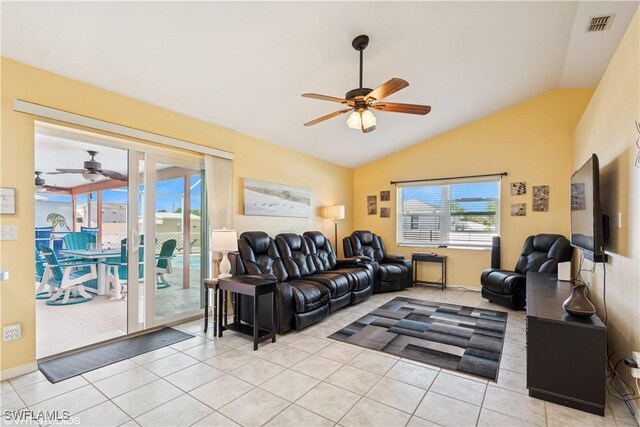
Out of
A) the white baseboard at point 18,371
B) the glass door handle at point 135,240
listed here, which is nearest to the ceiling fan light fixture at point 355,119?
the glass door handle at point 135,240

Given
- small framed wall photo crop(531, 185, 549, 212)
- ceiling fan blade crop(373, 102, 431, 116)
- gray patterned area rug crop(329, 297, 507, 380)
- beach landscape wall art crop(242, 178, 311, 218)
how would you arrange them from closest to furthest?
ceiling fan blade crop(373, 102, 431, 116) < gray patterned area rug crop(329, 297, 507, 380) < beach landscape wall art crop(242, 178, 311, 218) < small framed wall photo crop(531, 185, 549, 212)

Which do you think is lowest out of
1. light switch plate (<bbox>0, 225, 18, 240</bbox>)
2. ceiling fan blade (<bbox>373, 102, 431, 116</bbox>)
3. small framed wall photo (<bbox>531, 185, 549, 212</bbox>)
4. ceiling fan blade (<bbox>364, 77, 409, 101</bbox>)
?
light switch plate (<bbox>0, 225, 18, 240</bbox>)

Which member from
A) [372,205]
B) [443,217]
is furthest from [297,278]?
[443,217]

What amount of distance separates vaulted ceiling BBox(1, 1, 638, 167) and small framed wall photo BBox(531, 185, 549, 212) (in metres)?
1.61

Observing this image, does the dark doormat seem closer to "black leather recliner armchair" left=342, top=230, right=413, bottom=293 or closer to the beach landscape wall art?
the beach landscape wall art

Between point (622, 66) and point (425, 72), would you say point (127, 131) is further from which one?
point (622, 66)

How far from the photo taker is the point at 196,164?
3924 mm

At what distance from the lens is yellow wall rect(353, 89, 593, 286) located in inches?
189

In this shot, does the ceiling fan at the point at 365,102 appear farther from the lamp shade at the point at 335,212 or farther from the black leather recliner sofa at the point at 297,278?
the lamp shade at the point at 335,212

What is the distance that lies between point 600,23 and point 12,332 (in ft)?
19.4

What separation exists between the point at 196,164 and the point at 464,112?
4.28m

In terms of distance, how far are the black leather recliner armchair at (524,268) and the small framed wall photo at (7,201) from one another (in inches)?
220

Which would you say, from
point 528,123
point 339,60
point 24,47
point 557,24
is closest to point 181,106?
point 24,47

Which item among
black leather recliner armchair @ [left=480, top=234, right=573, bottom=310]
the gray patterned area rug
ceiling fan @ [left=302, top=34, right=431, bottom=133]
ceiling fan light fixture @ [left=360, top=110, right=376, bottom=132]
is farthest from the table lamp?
black leather recliner armchair @ [left=480, top=234, right=573, bottom=310]
